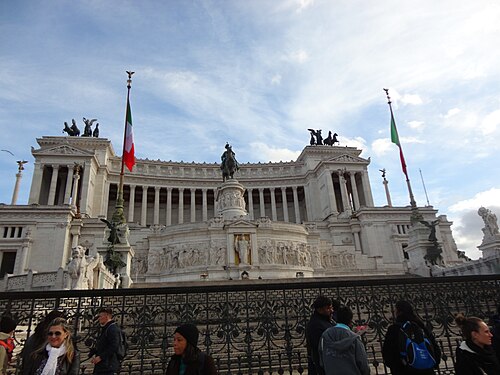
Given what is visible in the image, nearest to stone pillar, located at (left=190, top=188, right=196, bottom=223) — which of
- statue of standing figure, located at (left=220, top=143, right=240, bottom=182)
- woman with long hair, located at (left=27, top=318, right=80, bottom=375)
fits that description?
A: statue of standing figure, located at (left=220, top=143, right=240, bottom=182)

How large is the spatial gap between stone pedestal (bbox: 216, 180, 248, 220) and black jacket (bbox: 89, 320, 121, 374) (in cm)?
3152

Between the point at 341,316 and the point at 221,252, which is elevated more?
the point at 221,252

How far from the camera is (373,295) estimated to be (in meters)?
7.92

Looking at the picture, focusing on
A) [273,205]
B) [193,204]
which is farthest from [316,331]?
[273,205]

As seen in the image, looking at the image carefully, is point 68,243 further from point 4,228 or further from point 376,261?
point 376,261

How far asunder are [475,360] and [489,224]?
627 inches

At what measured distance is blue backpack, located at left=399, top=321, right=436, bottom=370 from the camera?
4578 millimetres

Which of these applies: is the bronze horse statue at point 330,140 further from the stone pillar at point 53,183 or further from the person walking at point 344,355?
the person walking at point 344,355

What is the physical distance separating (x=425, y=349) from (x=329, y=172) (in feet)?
196

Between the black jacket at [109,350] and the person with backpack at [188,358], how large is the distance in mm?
1998

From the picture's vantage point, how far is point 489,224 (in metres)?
17.4

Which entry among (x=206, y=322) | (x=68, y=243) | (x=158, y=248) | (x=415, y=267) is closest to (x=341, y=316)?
(x=206, y=322)

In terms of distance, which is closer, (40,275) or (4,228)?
(40,275)

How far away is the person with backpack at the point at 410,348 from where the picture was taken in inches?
181
